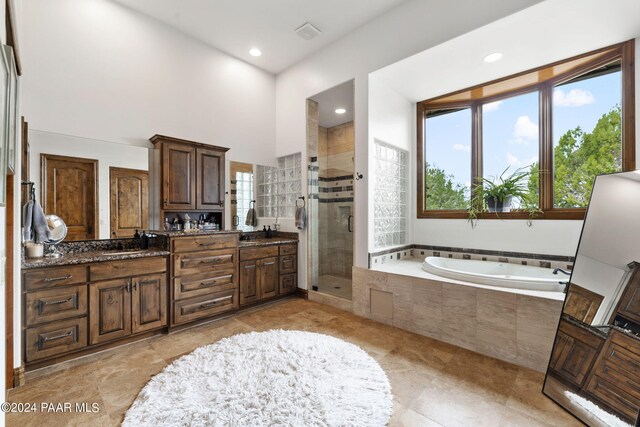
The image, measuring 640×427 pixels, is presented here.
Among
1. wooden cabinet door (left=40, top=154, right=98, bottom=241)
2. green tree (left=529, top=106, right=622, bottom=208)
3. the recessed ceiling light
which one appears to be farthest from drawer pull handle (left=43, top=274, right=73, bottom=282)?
green tree (left=529, top=106, right=622, bottom=208)

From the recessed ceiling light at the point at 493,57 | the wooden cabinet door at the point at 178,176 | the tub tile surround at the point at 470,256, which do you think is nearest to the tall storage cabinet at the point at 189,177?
the wooden cabinet door at the point at 178,176

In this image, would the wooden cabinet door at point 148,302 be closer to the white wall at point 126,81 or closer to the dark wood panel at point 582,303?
the white wall at point 126,81

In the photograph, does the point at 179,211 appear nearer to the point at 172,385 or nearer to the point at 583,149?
the point at 172,385

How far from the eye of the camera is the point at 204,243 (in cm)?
288

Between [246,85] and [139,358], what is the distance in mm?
3415

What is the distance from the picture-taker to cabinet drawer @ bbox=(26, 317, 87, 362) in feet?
6.41

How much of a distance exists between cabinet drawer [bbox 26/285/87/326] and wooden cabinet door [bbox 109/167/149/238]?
0.74m

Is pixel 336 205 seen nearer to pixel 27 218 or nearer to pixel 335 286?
pixel 335 286

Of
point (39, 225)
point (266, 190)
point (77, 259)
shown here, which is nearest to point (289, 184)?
point (266, 190)

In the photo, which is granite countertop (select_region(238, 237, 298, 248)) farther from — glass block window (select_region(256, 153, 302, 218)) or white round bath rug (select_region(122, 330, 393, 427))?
white round bath rug (select_region(122, 330, 393, 427))

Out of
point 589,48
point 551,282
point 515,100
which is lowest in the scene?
point 551,282

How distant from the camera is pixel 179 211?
309cm

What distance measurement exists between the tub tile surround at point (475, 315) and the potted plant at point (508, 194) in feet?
3.94

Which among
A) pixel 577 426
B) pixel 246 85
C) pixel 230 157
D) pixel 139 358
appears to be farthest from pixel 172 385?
pixel 246 85
